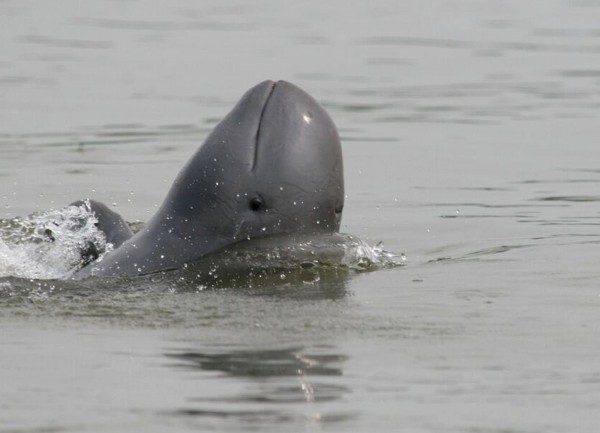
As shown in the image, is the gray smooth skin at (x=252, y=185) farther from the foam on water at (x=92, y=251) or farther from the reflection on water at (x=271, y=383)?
the reflection on water at (x=271, y=383)

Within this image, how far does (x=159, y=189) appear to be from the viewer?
12.9 meters

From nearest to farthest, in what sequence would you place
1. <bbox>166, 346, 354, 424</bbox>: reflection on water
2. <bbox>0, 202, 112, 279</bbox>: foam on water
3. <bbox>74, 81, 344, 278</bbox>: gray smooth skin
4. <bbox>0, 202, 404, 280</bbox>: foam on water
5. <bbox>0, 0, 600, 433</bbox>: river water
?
<bbox>166, 346, 354, 424</bbox>: reflection on water < <bbox>0, 0, 600, 433</bbox>: river water < <bbox>74, 81, 344, 278</bbox>: gray smooth skin < <bbox>0, 202, 404, 280</bbox>: foam on water < <bbox>0, 202, 112, 279</bbox>: foam on water

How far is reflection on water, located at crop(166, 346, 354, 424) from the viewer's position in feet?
19.5

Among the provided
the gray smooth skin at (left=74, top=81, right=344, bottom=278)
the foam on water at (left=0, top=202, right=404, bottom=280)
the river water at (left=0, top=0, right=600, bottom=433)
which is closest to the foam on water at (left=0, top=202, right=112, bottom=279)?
the foam on water at (left=0, top=202, right=404, bottom=280)

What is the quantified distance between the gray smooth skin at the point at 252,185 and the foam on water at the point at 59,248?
0.68 m

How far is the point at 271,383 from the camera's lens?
634 centimetres

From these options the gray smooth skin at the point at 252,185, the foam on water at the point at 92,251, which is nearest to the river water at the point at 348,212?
the foam on water at the point at 92,251

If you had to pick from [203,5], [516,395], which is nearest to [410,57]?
[203,5]

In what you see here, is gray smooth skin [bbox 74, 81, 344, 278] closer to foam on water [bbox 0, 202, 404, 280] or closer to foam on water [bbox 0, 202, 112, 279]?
foam on water [bbox 0, 202, 404, 280]

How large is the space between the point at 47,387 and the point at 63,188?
686cm

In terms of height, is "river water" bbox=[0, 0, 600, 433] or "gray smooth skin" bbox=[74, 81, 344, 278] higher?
"gray smooth skin" bbox=[74, 81, 344, 278]

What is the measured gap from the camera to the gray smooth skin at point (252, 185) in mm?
8500

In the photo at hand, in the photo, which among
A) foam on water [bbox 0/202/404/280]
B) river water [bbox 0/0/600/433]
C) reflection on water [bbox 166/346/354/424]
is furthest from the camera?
foam on water [bbox 0/202/404/280]

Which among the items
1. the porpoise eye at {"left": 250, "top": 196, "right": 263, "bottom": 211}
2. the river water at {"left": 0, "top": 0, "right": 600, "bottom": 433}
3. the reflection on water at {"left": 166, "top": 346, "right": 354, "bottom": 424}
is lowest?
the river water at {"left": 0, "top": 0, "right": 600, "bottom": 433}
